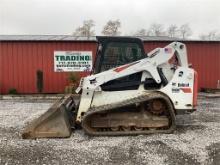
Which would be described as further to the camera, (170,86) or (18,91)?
(18,91)

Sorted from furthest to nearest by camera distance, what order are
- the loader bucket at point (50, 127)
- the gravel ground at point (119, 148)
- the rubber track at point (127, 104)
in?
the rubber track at point (127, 104)
the loader bucket at point (50, 127)
the gravel ground at point (119, 148)

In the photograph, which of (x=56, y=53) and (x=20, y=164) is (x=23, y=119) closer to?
(x=20, y=164)

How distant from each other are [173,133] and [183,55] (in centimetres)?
181

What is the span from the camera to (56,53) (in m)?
15.6

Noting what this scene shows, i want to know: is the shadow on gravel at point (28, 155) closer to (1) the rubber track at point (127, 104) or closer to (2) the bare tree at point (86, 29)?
(1) the rubber track at point (127, 104)

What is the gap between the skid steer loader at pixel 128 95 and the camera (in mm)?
7000

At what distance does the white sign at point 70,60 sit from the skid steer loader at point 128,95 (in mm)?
8140

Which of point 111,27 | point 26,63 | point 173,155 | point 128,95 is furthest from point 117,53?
point 111,27

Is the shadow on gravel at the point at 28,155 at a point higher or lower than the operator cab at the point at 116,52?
lower

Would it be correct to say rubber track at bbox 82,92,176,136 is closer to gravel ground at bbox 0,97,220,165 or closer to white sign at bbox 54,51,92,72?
gravel ground at bbox 0,97,220,165

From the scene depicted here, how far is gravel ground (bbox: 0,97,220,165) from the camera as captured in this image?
5.43 meters

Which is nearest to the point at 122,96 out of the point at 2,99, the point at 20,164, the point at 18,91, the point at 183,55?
the point at 183,55

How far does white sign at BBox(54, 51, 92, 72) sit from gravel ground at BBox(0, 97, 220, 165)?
7789 mm

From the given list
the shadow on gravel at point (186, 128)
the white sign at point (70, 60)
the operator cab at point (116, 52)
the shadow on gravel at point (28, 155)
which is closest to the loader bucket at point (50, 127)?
the shadow on gravel at point (28, 155)
